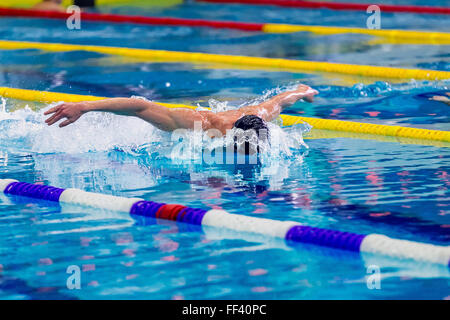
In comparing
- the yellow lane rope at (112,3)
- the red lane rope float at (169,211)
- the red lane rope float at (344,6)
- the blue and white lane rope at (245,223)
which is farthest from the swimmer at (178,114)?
the yellow lane rope at (112,3)

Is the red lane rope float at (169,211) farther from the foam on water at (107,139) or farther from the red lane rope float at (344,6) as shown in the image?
the red lane rope float at (344,6)

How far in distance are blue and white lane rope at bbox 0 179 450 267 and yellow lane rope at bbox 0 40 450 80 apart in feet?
13.6

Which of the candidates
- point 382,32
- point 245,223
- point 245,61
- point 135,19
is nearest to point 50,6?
point 135,19

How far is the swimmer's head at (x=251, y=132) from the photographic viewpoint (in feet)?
16.8

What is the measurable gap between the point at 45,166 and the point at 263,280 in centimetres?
233

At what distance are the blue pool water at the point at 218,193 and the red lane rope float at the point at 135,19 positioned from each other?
261 centimetres

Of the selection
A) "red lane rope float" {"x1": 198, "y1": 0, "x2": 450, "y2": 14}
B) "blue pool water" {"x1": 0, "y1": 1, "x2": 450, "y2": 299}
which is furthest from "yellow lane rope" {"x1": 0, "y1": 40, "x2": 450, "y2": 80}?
"red lane rope float" {"x1": 198, "y1": 0, "x2": 450, "y2": 14}

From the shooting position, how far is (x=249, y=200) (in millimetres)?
4500

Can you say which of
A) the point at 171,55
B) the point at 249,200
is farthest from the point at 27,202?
the point at 171,55

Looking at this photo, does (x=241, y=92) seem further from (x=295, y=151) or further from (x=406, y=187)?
(x=406, y=187)

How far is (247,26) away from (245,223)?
24.7ft

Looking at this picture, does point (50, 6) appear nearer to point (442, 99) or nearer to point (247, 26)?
point (247, 26)

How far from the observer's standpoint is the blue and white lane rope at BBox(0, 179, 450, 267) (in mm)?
3582
